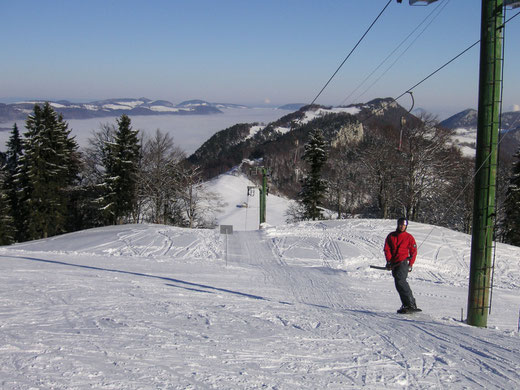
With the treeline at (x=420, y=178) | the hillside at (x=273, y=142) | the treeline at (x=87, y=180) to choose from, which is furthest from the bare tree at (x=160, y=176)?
the hillside at (x=273, y=142)

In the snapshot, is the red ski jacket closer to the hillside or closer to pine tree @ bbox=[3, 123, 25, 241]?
pine tree @ bbox=[3, 123, 25, 241]

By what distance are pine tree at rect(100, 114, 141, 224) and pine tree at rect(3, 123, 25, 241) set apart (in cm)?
816

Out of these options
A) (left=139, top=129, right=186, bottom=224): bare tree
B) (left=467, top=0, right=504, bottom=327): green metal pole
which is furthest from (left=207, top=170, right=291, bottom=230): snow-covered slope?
(left=467, top=0, right=504, bottom=327): green metal pole

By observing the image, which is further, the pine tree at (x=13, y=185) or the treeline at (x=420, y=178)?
the pine tree at (x=13, y=185)

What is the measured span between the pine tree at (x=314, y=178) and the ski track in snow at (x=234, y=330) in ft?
81.7

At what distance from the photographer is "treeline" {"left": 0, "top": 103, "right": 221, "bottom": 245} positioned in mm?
37375

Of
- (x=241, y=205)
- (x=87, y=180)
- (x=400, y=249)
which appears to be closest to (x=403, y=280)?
(x=400, y=249)

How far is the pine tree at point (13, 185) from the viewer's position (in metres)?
40.0

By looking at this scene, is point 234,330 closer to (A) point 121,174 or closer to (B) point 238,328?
(B) point 238,328

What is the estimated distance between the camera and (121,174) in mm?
40281

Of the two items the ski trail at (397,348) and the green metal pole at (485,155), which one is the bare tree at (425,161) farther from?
the green metal pole at (485,155)

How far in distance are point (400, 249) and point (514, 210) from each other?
102 feet

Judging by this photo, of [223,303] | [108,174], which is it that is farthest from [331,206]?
[223,303]

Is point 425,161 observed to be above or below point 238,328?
above
